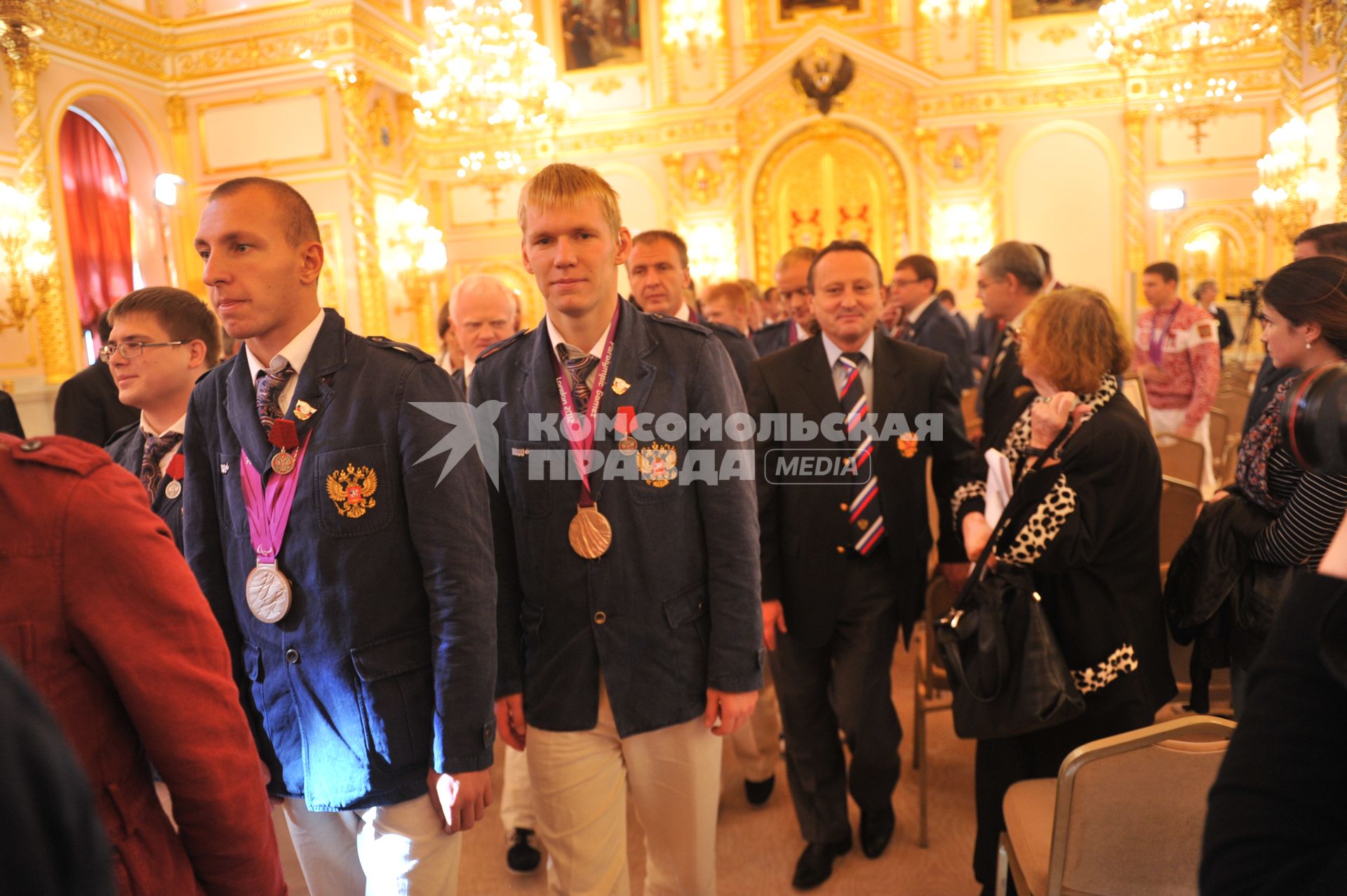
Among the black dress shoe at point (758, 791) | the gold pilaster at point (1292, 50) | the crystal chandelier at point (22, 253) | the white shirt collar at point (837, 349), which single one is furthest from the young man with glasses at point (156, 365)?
the gold pilaster at point (1292, 50)

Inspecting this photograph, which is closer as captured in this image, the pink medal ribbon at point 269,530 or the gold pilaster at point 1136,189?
the pink medal ribbon at point 269,530

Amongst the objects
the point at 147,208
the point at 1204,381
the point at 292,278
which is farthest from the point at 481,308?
the point at 147,208

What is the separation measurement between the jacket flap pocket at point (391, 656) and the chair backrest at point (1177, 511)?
2851mm

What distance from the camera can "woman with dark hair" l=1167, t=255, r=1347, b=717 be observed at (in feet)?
7.27

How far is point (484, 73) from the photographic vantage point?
983 centimetres

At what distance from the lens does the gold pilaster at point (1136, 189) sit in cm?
1378

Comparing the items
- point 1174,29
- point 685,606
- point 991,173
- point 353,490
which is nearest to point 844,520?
point 685,606

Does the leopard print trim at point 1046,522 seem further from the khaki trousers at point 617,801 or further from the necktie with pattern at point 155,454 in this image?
the necktie with pattern at point 155,454

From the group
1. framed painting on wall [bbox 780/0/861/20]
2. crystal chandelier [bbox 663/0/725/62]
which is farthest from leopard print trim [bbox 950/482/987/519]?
framed painting on wall [bbox 780/0/861/20]

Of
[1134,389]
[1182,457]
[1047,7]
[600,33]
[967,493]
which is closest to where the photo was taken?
[967,493]

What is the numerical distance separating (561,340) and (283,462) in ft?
2.22

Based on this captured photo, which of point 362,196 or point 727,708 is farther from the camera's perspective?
point 362,196

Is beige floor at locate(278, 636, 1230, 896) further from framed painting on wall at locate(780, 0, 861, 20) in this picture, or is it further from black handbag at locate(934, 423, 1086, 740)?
framed painting on wall at locate(780, 0, 861, 20)

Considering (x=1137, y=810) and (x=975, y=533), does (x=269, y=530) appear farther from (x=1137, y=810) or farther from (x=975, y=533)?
(x=975, y=533)
